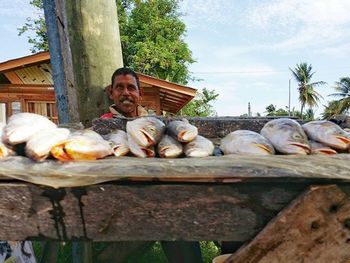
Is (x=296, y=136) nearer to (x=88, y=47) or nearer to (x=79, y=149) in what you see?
(x=79, y=149)

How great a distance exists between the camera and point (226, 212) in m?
1.31

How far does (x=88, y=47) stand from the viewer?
13.3 ft

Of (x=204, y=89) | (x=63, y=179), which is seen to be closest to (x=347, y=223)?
(x=63, y=179)

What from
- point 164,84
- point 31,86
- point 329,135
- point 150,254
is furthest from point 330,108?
point 329,135

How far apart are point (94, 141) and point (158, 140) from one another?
0.32 metres

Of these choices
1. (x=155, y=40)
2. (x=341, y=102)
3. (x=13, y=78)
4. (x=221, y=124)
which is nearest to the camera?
(x=221, y=124)

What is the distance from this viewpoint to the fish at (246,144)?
5.40 feet

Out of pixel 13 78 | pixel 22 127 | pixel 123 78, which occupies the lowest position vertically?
pixel 22 127

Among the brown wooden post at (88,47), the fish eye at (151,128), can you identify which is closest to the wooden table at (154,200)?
the fish eye at (151,128)

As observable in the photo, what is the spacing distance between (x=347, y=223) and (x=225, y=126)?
45.3 inches

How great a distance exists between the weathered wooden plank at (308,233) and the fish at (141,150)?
0.60 metres

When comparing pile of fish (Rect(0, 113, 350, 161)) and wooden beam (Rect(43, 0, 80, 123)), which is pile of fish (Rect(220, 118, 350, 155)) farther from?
wooden beam (Rect(43, 0, 80, 123))

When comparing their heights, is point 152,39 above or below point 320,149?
above

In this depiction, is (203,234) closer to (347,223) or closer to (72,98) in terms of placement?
(347,223)
